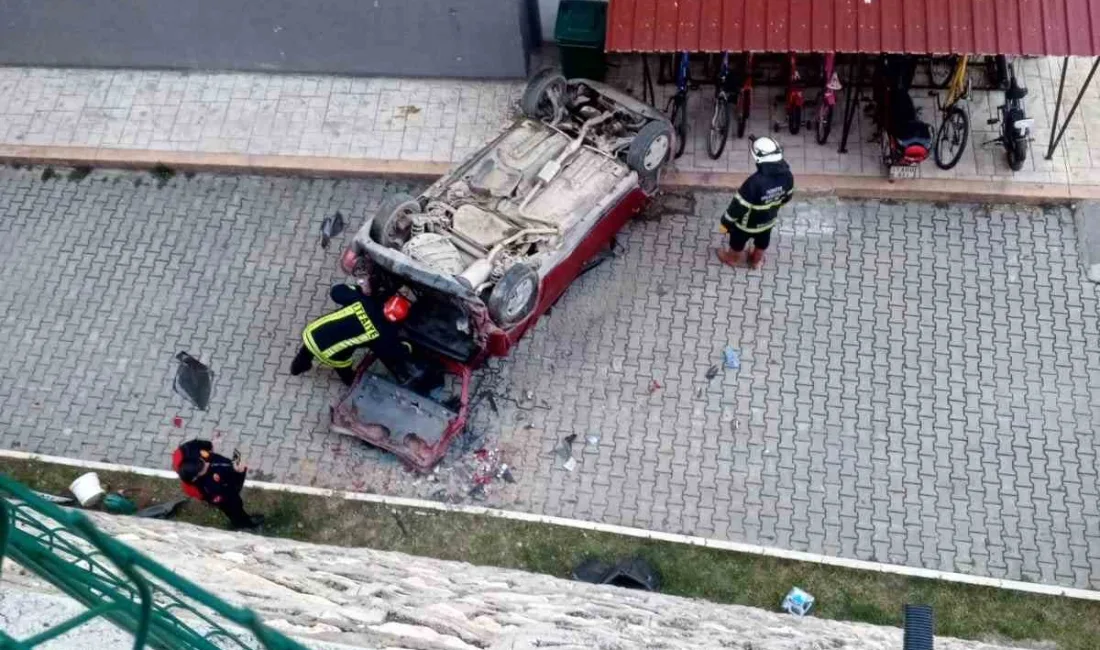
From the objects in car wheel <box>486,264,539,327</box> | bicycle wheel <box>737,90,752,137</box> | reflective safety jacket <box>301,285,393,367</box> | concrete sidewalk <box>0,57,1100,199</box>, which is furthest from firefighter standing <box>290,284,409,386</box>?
bicycle wheel <box>737,90,752,137</box>

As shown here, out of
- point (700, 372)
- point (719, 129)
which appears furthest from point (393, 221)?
point (719, 129)

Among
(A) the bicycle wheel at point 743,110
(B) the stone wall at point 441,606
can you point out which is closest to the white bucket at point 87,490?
(B) the stone wall at point 441,606

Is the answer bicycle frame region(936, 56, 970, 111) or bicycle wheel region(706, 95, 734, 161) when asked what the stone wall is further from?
bicycle frame region(936, 56, 970, 111)

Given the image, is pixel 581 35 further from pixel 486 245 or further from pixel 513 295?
pixel 513 295

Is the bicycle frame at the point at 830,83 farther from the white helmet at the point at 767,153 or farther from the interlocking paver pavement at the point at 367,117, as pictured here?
the white helmet at the point at 767,153

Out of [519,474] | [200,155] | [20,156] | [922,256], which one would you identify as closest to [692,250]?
[922,256]

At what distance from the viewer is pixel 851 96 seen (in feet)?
35.8

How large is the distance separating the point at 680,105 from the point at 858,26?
202 centimetres

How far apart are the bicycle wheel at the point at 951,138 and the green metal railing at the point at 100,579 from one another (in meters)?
9.30

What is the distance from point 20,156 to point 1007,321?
10762mm

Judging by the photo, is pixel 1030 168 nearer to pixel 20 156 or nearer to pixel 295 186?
pixel 295 186

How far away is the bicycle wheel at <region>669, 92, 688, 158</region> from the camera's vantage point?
10664 mm

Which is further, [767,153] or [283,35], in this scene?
[283,35]

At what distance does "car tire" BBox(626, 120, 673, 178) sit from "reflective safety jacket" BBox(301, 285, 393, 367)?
113 inches
